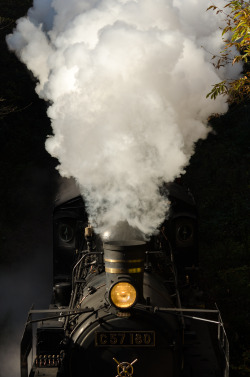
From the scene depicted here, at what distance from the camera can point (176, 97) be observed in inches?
287

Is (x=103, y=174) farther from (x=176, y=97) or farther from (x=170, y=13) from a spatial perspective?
(x=170, y=13)

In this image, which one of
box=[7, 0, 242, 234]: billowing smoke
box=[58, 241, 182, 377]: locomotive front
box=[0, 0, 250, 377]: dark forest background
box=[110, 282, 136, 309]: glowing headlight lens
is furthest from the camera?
box=[0, 0, 250, 377]: dark forest background

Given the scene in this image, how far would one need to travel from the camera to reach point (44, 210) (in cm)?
2017

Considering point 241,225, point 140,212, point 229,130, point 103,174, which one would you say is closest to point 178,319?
point 140,212

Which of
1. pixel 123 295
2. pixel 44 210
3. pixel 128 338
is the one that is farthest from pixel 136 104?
pixel 44 210

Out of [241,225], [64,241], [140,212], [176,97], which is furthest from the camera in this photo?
[241,225]

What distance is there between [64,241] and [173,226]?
7.03ft

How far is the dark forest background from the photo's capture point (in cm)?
1127

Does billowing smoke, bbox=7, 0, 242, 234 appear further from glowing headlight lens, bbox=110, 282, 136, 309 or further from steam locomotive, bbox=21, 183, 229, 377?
glowing headlight lens, bbox=110, 282, 136, 309

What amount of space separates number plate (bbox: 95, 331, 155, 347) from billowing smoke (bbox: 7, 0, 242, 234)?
1.67 metres

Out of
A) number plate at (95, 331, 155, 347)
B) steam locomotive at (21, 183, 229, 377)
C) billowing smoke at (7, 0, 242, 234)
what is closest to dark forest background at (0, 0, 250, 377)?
steam locomotive at (21, 183, 229, 377)

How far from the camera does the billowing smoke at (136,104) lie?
6898 millimetres

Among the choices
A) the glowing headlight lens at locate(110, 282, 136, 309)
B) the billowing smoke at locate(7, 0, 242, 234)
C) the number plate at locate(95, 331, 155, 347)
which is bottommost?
the number plate at locate(95, 331, 155, 347)

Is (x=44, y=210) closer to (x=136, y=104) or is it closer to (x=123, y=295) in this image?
(x=136, y=104)
